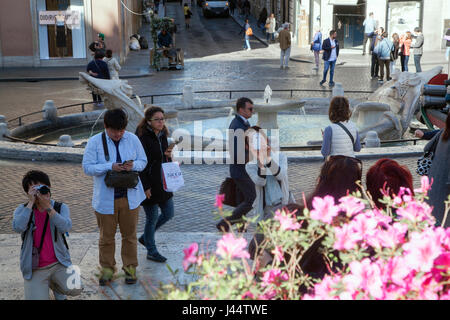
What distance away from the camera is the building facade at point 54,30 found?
28.8 meters

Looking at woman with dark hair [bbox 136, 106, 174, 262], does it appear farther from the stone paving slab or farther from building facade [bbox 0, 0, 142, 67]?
building facade [bbox 0, 0, 142, 67]

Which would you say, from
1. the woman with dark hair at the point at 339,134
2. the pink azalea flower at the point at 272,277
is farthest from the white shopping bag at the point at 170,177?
the pink azalea flower at the point at 272,277

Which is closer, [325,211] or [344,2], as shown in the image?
[325,211]

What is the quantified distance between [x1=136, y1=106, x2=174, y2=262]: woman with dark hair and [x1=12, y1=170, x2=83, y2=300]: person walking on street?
4.57ft

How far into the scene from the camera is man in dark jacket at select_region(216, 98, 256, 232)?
269 inches

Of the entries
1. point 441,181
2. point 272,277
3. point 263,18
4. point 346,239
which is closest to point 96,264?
point 441,181

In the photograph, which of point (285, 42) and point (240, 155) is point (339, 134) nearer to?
point (240, 155)

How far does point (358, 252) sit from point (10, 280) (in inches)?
167

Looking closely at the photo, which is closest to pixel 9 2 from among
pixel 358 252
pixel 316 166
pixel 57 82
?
pixel 57 82

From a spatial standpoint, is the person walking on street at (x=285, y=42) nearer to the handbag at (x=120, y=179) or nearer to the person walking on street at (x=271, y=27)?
the person walking on street at (x=271, y=27)

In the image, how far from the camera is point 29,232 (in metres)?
5.09

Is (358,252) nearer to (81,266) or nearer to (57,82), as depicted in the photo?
(81,266)

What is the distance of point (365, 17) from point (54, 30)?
15117 mm

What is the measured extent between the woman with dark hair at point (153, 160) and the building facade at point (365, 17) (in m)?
28.4
